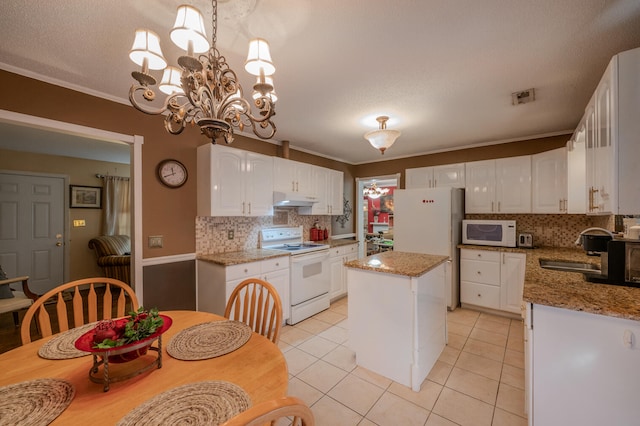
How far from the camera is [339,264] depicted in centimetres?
392

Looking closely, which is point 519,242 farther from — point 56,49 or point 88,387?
point 56,49

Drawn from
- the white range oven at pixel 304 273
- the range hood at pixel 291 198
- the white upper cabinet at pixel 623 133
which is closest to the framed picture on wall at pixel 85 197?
the white range oven at pixel 304 273

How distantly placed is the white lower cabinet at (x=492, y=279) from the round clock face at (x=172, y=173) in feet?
12.0

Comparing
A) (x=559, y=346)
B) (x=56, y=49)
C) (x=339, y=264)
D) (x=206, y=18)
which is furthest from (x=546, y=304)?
(x=56, y=49)

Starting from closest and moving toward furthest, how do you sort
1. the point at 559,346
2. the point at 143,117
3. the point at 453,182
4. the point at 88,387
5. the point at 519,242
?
the point at 88,387, the point at 559,346, the point at 143,117, the point at 519,242, the point at 453,182

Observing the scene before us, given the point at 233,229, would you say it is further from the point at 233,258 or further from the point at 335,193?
the point at 335,193

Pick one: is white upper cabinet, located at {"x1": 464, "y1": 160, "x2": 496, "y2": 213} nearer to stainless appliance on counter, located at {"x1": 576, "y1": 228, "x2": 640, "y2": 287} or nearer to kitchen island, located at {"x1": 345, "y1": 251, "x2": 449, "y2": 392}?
kitchen island, located at {"x1": 345, "y1": 251, "x2": 449, "y2": 392}

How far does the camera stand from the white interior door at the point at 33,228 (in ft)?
12.7

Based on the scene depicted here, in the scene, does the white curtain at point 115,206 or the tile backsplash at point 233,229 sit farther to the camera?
the white curtain at point 115,206

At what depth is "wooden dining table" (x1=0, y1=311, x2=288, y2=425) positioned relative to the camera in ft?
2.68

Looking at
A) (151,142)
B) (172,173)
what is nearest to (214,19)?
(151,142)

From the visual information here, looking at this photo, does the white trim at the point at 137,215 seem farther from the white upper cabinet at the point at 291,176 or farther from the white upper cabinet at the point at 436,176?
the white upper cabinet at the point at 436,176

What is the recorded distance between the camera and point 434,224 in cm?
353

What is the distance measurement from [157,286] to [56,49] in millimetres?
2002
